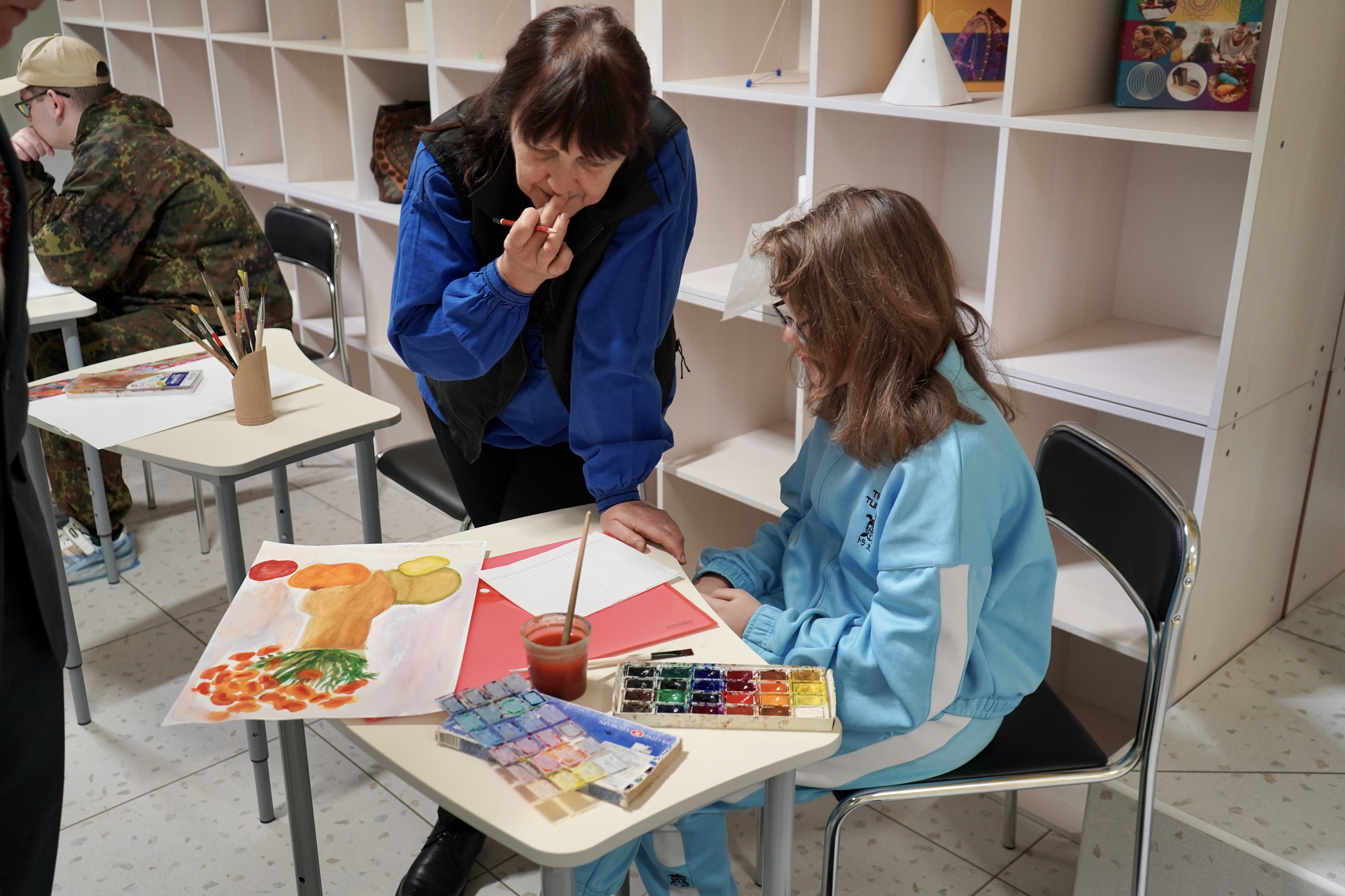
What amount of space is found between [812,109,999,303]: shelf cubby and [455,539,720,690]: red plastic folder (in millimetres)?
964

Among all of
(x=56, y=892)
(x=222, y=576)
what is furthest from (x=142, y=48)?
(x=56, y=892)

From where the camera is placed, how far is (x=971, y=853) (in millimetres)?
1946

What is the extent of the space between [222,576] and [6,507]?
197 centimetres

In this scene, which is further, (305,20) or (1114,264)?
(305,20)

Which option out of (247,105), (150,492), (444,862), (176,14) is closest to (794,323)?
(444,862)

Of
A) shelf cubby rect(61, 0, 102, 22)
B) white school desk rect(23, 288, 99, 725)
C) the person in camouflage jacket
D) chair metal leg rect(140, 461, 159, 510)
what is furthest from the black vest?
shelf cubby rect(61, 0, 102, 22)

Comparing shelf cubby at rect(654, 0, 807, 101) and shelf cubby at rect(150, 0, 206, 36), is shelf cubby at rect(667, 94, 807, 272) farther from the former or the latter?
shelf cubby at rect(150, 0, 206, 36)

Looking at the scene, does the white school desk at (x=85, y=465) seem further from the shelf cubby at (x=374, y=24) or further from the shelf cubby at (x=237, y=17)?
the shelf cubby at (x=237, y=17)

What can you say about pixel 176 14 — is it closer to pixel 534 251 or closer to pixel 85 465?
pixel 85 465

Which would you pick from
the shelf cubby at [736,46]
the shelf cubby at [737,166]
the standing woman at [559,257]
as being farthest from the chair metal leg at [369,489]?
the shelf cubby at [736,46]

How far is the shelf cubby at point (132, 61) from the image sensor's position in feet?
15.4

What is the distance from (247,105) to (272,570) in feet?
10.8

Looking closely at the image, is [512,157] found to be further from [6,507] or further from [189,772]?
[189,772]

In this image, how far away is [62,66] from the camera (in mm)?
2922
